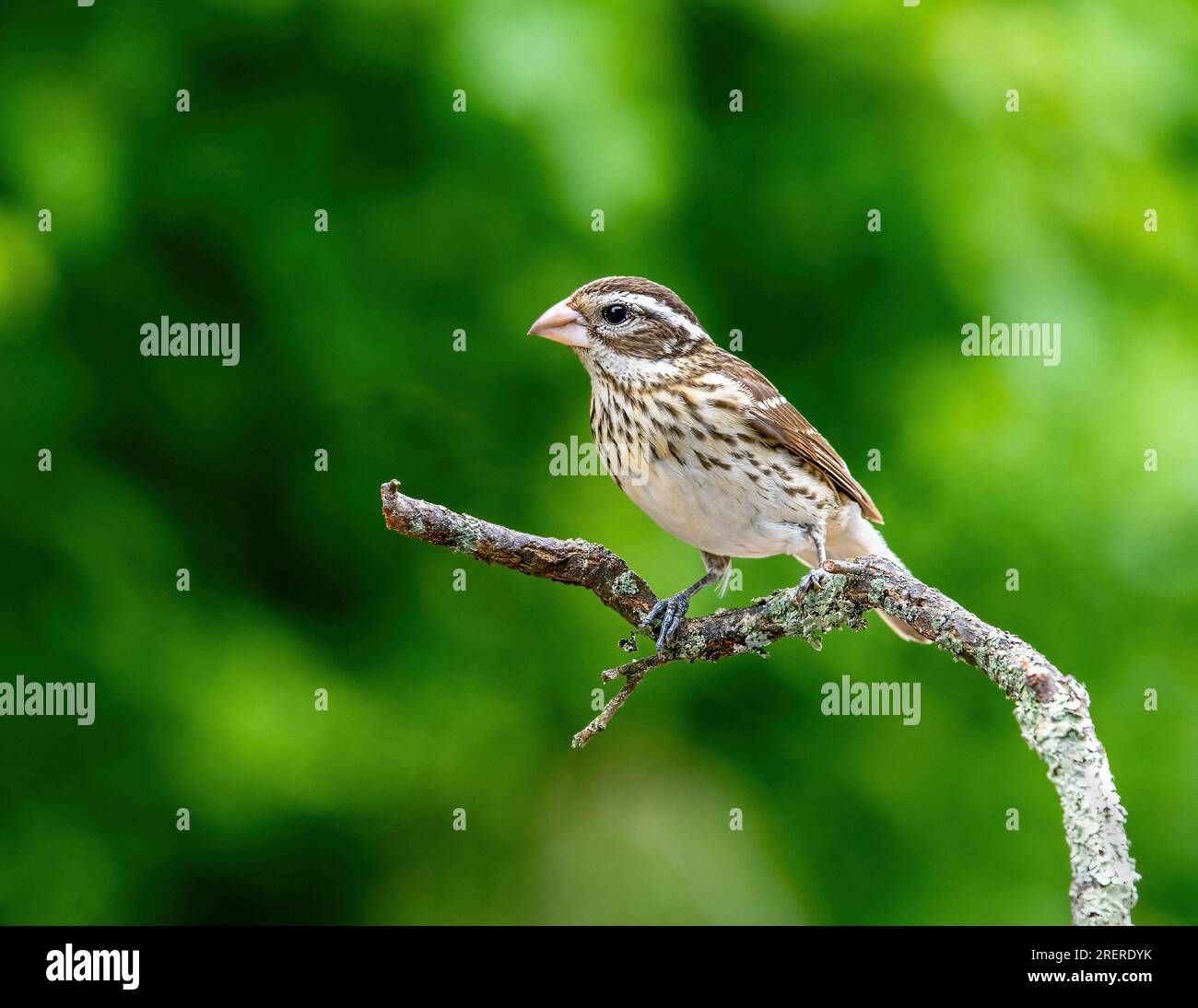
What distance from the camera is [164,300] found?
692 centimetres

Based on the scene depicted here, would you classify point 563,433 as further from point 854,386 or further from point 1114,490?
point 1114,490

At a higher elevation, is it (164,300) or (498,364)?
(164,300)

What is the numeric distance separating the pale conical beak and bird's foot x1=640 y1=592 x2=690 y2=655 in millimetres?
1265

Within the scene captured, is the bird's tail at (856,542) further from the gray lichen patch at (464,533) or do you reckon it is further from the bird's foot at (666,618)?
the gray lichen patch at (464,533)

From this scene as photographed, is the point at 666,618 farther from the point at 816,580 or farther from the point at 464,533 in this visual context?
the point at 464,533

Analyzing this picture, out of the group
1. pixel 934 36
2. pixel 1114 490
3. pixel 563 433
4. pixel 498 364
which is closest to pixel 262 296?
pixel 498 364

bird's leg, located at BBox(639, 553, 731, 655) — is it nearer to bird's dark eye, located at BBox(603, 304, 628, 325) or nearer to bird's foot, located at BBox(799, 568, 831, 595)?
bird's foot, located at BBox(799, 568, 831, 595)

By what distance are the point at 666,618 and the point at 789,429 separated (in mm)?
1155

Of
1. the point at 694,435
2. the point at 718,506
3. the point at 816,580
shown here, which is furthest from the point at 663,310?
the point at 816,580

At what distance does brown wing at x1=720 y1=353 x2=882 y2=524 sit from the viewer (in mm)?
4910

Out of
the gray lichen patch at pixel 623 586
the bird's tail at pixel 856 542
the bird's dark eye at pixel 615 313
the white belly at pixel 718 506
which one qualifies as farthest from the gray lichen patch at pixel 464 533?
the bird's tail at pixel 856 542

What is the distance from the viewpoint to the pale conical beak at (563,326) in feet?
16.3

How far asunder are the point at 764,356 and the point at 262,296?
2471 millimetres

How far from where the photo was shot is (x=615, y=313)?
512 cm
